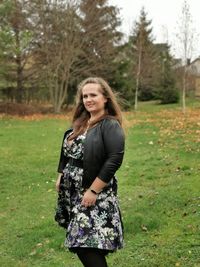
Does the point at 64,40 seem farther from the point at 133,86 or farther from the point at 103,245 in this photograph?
the point at 103,245

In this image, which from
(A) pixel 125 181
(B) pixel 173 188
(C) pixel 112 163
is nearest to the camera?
(C) pixel 112 163

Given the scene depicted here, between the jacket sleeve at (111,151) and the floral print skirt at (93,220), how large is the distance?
0.19 meters

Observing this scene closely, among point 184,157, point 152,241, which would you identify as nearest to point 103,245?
point 152,241

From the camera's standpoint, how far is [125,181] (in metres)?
9.02

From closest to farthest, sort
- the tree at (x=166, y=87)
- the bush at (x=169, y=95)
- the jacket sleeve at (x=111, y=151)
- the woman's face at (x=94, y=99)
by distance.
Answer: the jacket sleeve at (x=111, y=151) → the woman's face at (x=94, y=99) → the tree at (x=166, y=87) → the bush at (x=169, y=95)

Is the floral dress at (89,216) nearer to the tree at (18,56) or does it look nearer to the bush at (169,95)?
the tree at (18,56)

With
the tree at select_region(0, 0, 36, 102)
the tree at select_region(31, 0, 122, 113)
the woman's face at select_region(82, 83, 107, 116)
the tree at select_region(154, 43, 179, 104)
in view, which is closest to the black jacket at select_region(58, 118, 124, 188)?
the woman's face at select_region(82, 83, 107, 116)

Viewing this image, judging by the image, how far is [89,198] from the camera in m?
3.41

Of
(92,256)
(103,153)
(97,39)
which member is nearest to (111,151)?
(103,153)

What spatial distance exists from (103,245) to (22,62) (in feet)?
102

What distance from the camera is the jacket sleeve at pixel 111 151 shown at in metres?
3.40

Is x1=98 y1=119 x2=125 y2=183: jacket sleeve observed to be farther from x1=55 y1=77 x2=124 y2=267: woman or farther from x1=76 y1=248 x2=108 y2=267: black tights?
x1=76 y1=248 x2=108 y2=267: black tights

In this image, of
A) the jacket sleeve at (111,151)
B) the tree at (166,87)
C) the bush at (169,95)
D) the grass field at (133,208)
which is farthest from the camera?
the bush at (169,95)

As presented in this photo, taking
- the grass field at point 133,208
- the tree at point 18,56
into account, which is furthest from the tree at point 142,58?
the grass field at point 133,208
